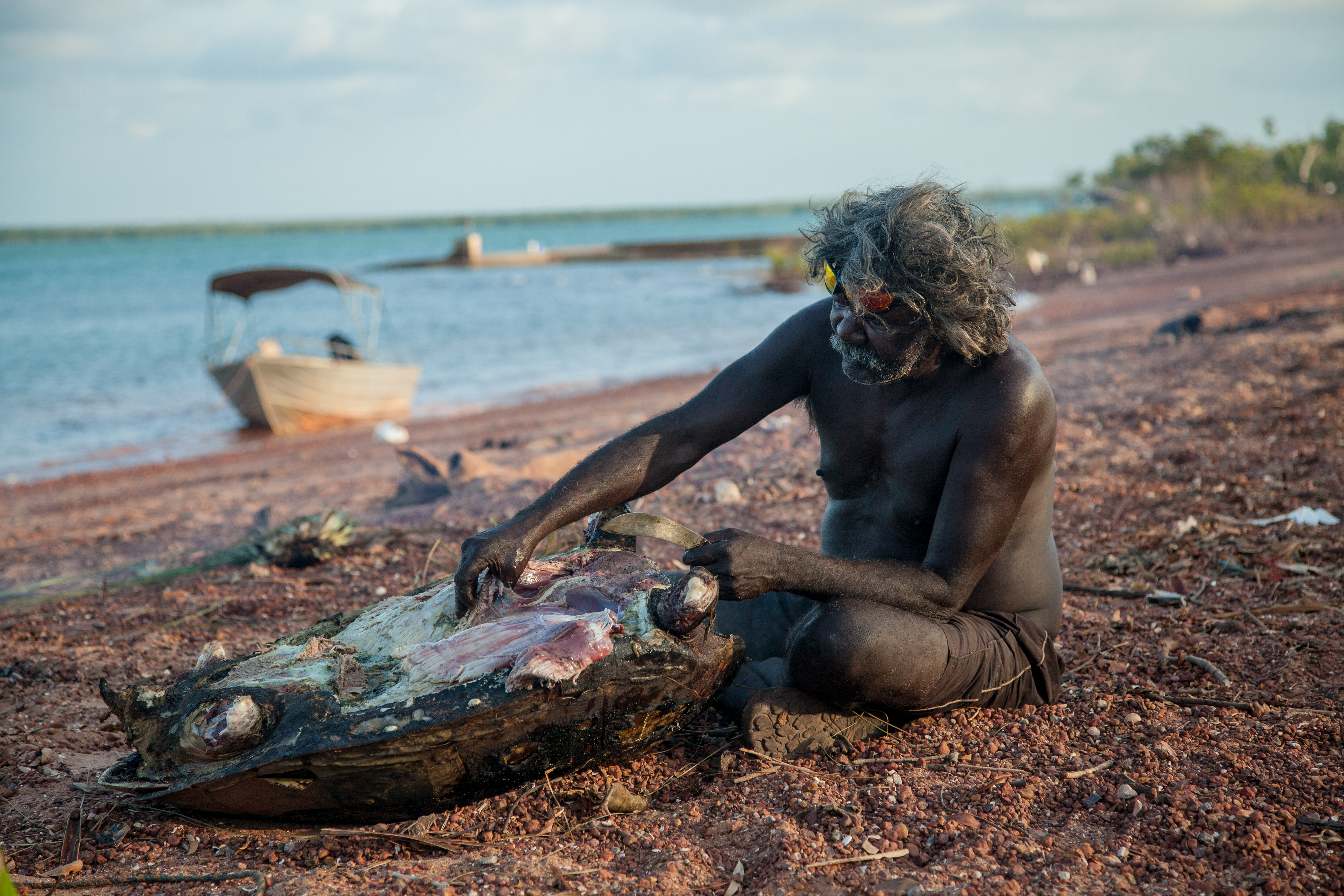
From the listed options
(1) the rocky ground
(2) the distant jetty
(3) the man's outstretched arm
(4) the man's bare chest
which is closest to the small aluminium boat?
(1) the rocky ground

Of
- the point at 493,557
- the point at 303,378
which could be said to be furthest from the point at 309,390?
the point at 493,557

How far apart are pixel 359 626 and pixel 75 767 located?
0.97m

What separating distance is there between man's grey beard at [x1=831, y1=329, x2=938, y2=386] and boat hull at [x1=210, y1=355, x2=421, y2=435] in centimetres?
1112

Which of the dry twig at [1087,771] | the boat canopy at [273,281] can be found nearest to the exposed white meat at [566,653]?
the dry twig at [1087,771]

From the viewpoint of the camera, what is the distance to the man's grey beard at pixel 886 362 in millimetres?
2508

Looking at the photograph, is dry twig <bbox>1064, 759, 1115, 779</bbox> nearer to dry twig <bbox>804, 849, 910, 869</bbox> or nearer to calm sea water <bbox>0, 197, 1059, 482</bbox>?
dry twig <bbox>804, 849, 910, 869</bbox>

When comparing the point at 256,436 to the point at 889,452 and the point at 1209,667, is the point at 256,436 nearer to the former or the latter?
the point at 889,452

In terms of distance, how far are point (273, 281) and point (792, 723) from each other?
12.3 m

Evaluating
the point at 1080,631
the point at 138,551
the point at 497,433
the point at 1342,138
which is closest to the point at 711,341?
the point at 497,433

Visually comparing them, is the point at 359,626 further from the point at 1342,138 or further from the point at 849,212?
the point at 1342,138

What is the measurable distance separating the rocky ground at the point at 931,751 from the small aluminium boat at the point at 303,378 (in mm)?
6808

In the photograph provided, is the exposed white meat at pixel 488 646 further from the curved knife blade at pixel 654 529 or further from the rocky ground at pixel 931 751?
the rocky ground at pixel 931 751

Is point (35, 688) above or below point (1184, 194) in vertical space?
below

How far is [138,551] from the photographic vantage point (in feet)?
20.3
